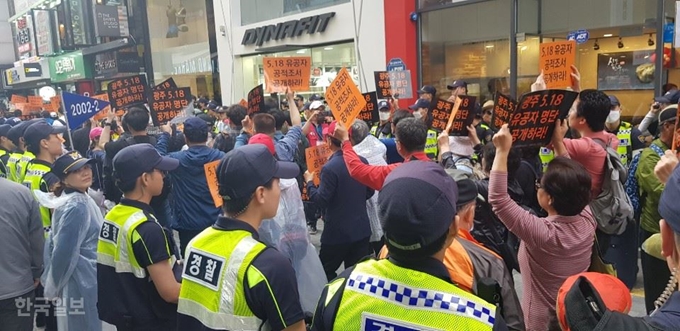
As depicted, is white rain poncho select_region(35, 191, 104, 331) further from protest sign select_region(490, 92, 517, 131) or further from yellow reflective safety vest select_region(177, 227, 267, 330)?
protest sign select_region(490, 92, 517, 131)

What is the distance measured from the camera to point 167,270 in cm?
286

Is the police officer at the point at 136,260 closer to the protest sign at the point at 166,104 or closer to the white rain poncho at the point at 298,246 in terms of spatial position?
the white rain poncho at the point at 298,246

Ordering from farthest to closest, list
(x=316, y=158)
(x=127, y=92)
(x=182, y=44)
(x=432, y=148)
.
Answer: (x=182, y=44) < (x=127, y=92) < (x=432, y=148) < (x=316, y=158)

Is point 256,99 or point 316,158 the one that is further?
point 256,99

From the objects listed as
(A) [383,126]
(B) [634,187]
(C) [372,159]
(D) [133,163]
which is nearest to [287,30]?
(A) [383,126]

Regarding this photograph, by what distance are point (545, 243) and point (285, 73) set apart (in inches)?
216

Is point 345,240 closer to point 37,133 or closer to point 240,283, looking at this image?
point 240,283

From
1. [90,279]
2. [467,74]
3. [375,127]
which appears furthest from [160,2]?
[90,279]

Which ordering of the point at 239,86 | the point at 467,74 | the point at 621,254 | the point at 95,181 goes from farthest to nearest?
the point at 239,86
the point at 467,74
the point at 95,181
the point at 621,254

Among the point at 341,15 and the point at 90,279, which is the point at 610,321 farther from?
the point at 341,15

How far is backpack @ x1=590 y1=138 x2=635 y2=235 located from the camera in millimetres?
4008

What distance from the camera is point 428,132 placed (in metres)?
7.76

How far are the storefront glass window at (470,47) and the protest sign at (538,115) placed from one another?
933 cm

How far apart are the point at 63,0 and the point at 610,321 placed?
35.5 metres
